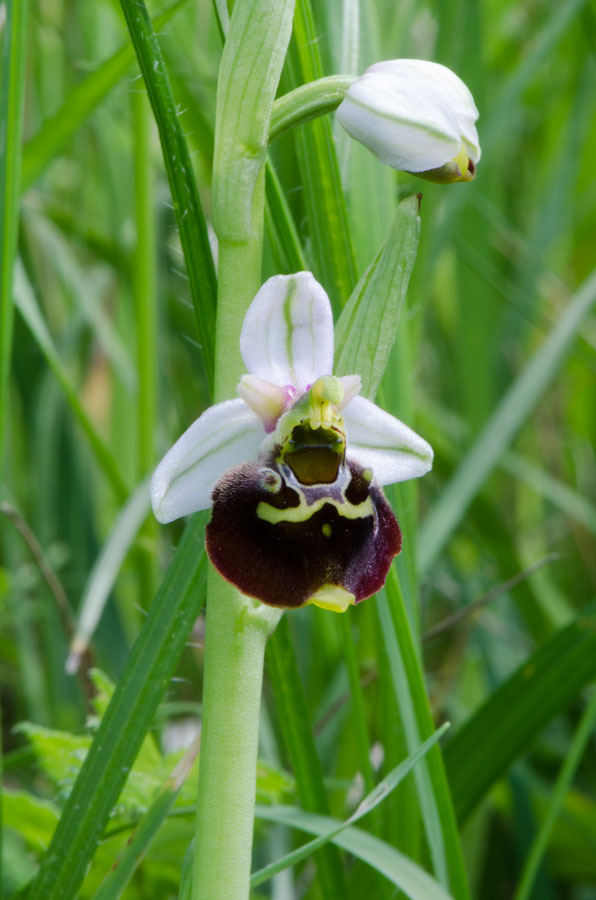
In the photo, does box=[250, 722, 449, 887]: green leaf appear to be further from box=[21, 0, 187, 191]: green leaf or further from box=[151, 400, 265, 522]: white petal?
box=[21, 0, 187, 191]: green leaf

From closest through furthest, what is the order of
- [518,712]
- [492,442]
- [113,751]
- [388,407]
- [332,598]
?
[332,598]
[113,751]
[388,407]
[518,712]
[492,442]

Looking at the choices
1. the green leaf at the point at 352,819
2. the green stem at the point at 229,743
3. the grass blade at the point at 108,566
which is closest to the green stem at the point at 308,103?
the green stem at the point at 229,743

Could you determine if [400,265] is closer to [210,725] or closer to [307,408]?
[307,408]

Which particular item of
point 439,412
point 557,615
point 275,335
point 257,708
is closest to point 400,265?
point 275,335

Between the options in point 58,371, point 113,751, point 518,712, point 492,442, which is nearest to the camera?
point 113,751

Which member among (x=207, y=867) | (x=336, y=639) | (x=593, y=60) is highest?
(x=593, y=60)

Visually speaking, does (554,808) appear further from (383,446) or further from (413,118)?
(413,118)

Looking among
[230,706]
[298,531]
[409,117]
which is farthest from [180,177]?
[230,706]
